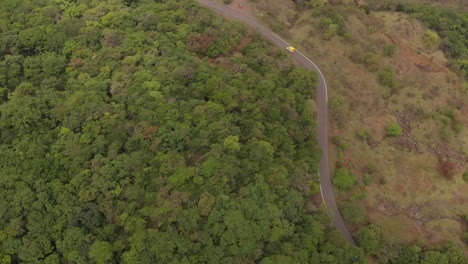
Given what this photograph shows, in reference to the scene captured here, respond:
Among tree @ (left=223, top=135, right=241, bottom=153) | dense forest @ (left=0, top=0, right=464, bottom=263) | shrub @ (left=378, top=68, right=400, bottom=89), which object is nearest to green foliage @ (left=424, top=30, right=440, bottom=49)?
shrub @ (left=378, top=68, right=400, bottom=89)

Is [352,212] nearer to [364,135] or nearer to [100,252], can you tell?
[364,135]

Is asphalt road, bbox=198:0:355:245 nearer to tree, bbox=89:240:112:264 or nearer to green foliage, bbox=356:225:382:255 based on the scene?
green foliage, bbox=356:225:382:255

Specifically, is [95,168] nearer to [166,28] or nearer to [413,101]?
[166,28]

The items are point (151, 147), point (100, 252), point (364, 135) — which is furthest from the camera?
point (364, 135)

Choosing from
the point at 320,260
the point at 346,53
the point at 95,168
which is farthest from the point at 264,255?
the point at 346,53

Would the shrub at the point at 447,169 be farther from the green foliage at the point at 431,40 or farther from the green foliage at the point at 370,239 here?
the green foliage at the point at 431,40

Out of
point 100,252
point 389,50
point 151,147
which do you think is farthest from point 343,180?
point 100,252
